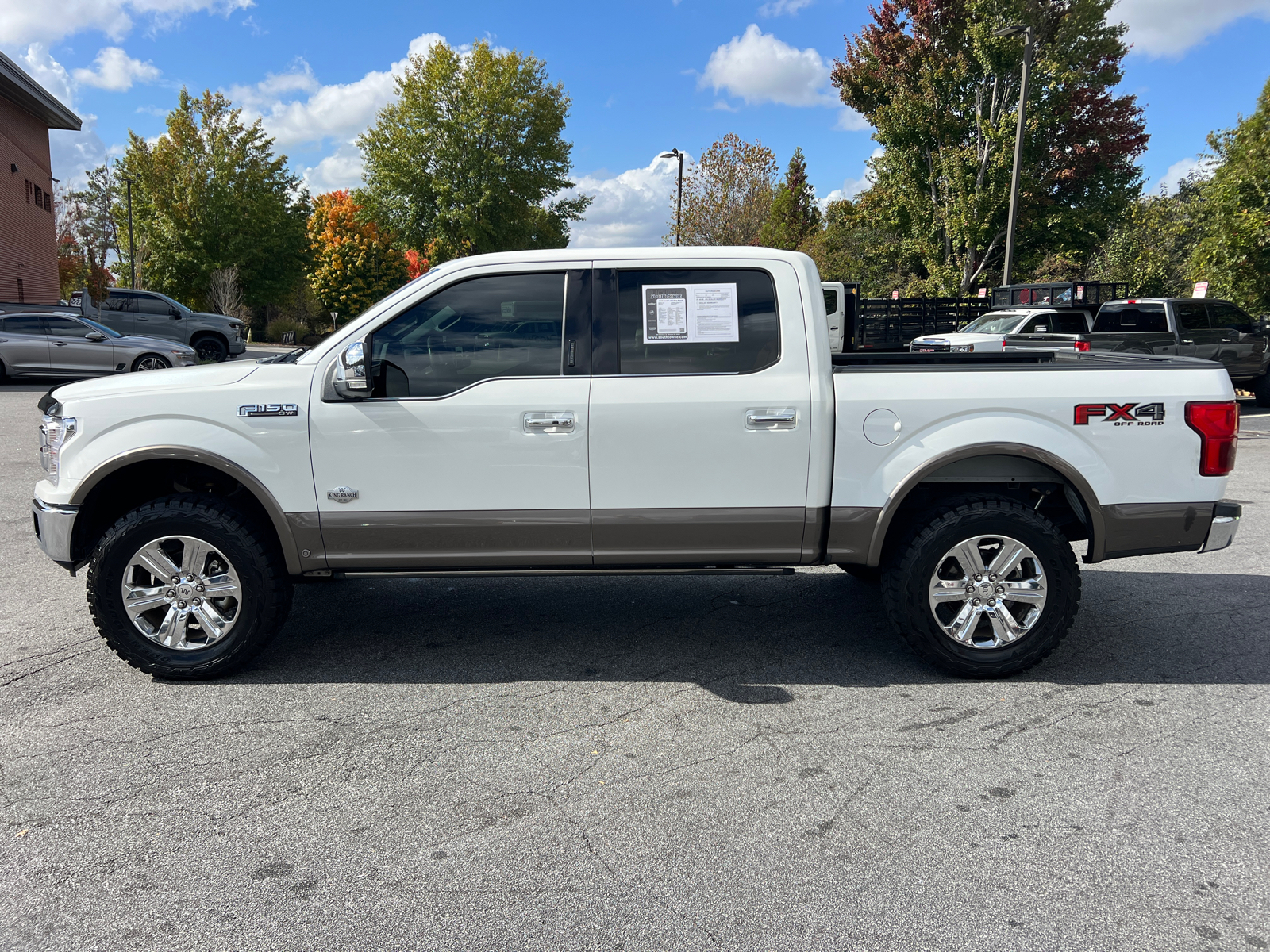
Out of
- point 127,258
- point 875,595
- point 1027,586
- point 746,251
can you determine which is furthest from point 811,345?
point 127,258

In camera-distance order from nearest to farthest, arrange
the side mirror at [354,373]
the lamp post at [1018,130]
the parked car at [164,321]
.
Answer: the side mirror at [354,373] < the lamp post at [1018,130] < the parked car at [164,321]

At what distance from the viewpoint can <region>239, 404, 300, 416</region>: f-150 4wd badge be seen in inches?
171

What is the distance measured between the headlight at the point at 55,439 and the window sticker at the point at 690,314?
271 cm

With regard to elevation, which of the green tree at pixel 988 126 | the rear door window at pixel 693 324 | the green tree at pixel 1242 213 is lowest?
the rear door window at pixel 693 324

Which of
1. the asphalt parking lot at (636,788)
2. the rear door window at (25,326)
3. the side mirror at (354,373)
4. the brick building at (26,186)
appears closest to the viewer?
the asphalt parking lot at (636,788)

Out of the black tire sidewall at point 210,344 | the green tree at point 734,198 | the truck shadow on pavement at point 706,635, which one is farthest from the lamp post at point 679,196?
the truck shadow on pavement at point 706,635

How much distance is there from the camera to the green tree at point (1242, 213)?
700 inches

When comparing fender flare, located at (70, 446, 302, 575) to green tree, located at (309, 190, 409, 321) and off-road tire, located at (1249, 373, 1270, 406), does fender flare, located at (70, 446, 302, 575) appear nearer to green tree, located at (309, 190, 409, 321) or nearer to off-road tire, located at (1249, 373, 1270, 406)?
off-road tire, located at (1249, 373, 1270, 406)

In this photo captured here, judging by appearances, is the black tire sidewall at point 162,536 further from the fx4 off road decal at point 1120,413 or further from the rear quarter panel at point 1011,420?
the fx4 off road decal at point 1120,413

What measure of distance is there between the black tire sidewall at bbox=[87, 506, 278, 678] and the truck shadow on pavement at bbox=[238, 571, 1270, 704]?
0.22m

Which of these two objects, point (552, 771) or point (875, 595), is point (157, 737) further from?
point (875, 595)

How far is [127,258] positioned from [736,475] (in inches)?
2148

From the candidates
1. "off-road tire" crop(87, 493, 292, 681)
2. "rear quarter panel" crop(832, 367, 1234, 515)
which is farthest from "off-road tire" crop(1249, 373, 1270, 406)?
"off-road tire" crop(87, 493, 292, 681)

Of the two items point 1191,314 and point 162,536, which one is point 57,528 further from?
point 1191,314
